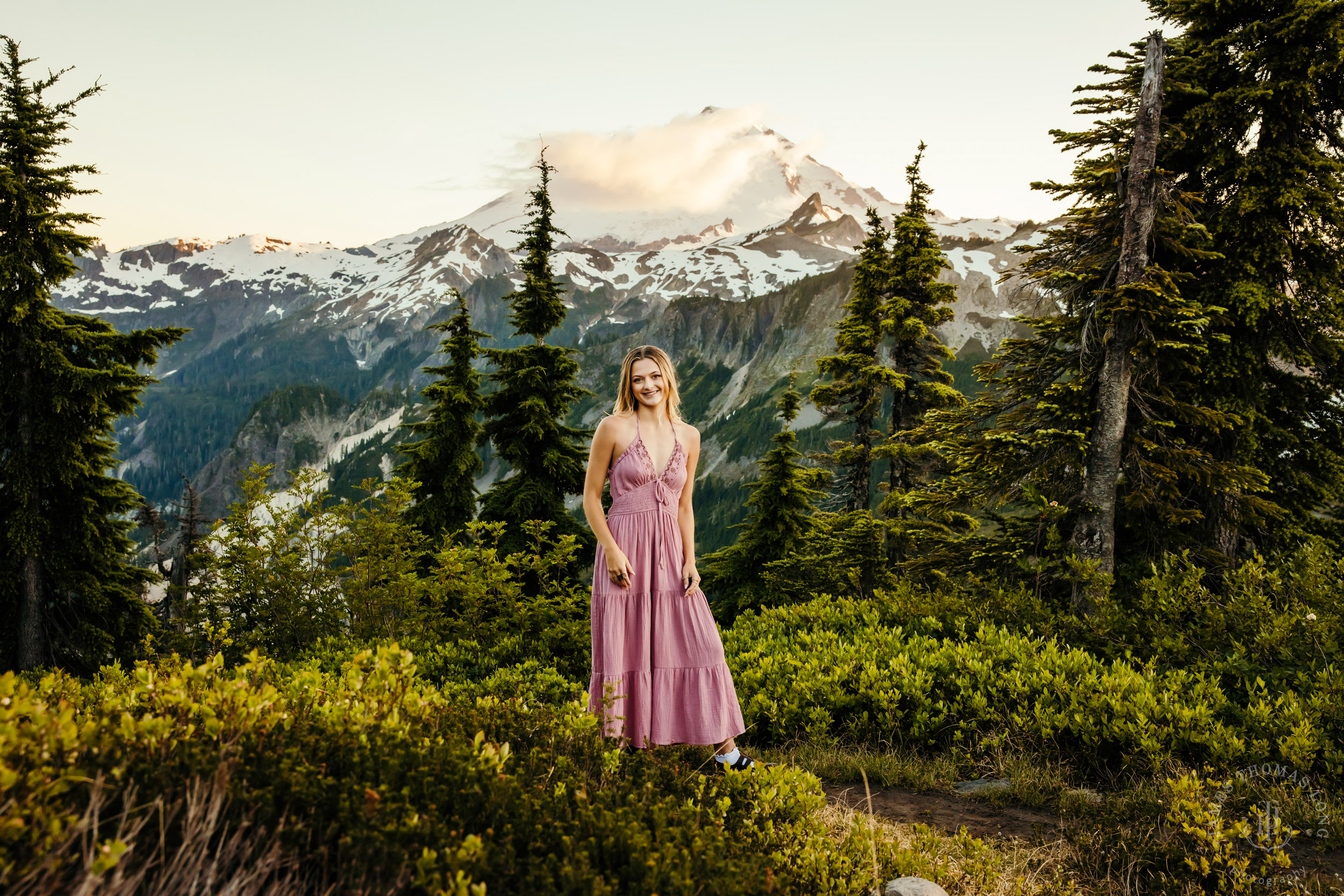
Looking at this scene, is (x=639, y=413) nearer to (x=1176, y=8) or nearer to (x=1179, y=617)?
(x=1179, y=617)

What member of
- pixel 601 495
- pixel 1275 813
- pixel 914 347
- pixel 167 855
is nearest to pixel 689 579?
pixel 601 495

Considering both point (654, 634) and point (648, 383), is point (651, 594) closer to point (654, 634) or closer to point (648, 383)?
point (654, 634)

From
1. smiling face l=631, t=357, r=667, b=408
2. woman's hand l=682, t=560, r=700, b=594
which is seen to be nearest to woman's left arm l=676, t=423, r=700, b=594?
woman's hand l=682, t=560, r=700, b=594

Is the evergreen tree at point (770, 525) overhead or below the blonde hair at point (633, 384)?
below

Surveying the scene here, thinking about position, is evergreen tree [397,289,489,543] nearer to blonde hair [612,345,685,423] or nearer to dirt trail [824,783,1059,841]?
blonde hair [612,345,685,423]

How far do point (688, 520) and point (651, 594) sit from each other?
2.14ft

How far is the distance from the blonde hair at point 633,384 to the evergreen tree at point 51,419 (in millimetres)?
13360

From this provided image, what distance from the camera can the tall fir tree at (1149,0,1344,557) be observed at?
8.88 metres

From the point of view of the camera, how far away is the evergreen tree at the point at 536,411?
1911 cm

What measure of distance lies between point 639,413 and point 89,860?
12.1 feet

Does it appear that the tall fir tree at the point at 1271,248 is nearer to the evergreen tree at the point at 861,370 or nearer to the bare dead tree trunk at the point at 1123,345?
the bare dead tree trunk at the point at 1123,345

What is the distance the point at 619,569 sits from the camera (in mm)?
4535

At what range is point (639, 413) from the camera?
4.94 meters

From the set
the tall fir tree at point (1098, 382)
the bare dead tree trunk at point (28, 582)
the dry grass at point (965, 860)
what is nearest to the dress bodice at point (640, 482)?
the dry grass at point (965, 860)
